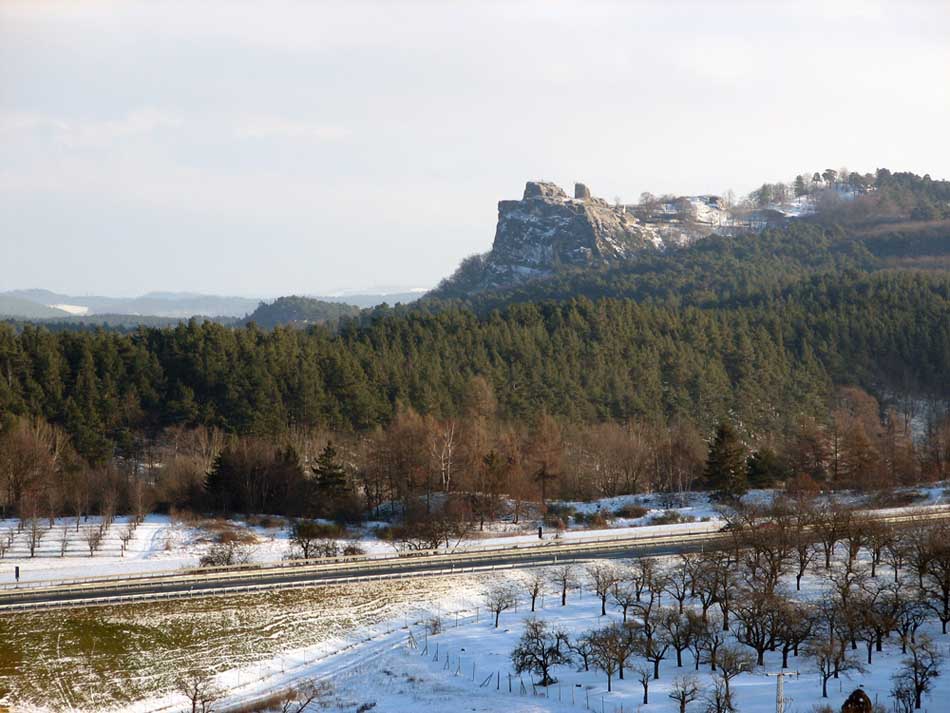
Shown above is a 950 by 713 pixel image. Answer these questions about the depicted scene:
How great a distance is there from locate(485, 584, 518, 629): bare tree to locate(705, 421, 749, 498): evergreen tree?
2479cm

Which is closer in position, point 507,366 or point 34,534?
point 34,534

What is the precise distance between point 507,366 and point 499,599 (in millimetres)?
47931

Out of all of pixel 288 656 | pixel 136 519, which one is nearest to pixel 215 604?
pixel 288 656

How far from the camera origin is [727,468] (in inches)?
2677

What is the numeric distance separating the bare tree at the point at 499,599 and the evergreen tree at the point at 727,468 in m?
24.8

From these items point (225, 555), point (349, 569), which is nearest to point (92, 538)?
point (225, 555)

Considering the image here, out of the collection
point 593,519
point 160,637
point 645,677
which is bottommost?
point 160,637

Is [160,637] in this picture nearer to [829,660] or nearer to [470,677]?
[470,677]

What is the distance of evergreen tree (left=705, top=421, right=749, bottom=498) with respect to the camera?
223 feet

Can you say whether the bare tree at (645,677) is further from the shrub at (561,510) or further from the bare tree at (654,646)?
the shrub at (561,510)

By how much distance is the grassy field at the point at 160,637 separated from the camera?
36688mm

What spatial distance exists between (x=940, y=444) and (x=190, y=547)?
56.6 meters

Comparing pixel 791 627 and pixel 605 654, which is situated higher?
pixel 791 627

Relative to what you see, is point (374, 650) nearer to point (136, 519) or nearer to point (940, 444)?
point (136, 519)
